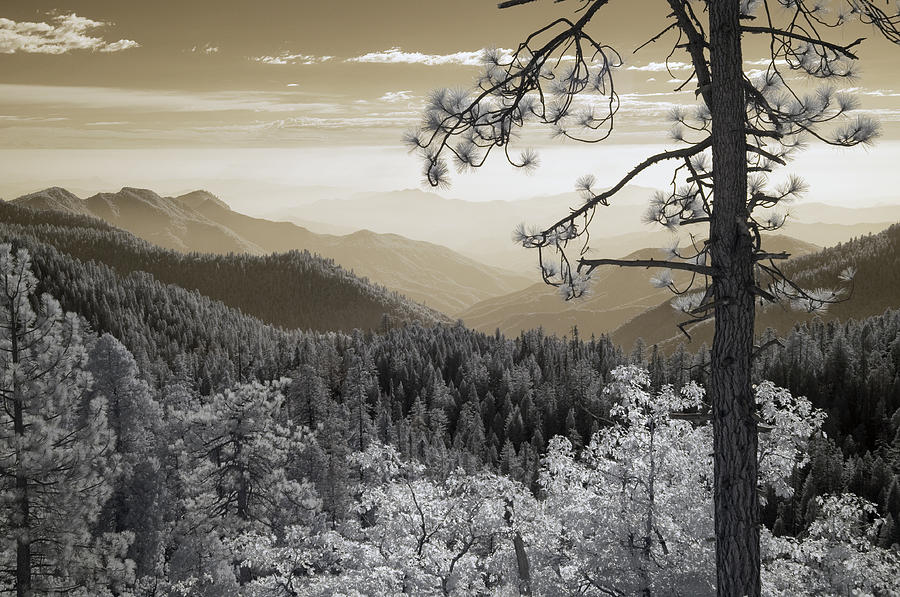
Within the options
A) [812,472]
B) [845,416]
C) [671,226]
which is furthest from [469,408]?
[671,226]

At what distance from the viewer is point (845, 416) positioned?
98750mm

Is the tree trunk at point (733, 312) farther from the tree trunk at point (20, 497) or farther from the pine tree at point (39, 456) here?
the tree trunk at point (20, 497)

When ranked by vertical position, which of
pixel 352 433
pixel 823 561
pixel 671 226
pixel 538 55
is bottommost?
pixel 352 433

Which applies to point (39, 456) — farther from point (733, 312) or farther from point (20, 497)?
point (733, 312)

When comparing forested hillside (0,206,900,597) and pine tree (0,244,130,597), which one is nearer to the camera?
forested hillside (0,206,900,597)

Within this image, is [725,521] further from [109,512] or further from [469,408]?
[469,408]

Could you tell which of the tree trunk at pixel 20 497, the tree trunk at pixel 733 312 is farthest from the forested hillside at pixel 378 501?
the tree trunk at pixel 733 312

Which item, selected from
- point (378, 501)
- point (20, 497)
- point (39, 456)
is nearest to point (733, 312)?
point (378, 501)

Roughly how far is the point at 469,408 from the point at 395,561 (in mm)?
86688

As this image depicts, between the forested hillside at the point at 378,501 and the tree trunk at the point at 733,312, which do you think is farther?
the forested hillside at the point at 378,501

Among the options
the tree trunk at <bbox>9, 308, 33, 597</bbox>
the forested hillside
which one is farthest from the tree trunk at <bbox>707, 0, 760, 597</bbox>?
the tree trunk at <bbox>9, 308, 33, 597</bbox>

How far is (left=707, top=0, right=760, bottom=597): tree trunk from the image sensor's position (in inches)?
241

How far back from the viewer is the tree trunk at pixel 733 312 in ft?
20.1

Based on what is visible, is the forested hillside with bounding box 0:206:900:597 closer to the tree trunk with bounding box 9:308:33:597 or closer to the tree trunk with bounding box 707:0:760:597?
the tree trunk with bounding box 9:308:33:597
